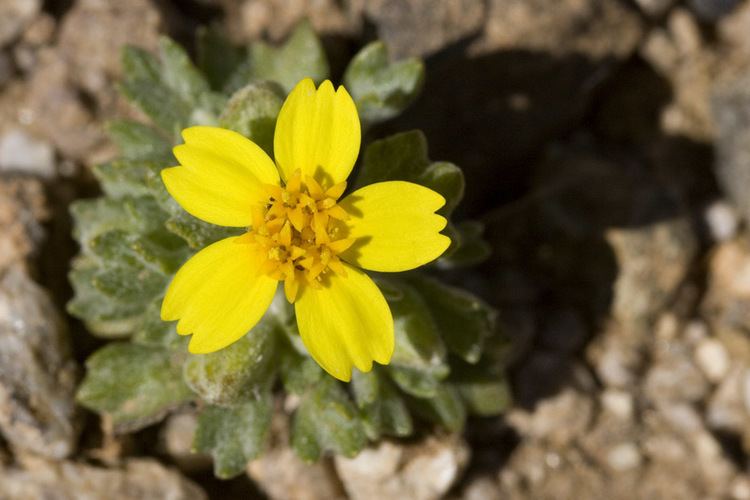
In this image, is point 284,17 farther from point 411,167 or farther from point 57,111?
point 411,167

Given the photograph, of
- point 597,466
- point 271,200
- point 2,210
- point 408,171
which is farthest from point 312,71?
point 597,466

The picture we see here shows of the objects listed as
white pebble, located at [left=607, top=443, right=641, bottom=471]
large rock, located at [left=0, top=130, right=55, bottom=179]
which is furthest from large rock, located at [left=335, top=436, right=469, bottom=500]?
large rock, located at [left=0, top=130, right=55, bottom=179]

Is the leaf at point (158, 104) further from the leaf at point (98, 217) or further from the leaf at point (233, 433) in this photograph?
the leaf at point (233, 433)

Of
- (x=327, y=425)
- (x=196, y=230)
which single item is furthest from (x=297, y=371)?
(x=196, y=230)

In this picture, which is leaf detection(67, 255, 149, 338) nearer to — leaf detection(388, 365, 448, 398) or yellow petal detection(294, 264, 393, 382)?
leaf detection(388, 365, 448, 398)

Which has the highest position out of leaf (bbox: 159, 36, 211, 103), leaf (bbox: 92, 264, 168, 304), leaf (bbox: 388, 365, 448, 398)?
leaf (bbox: 159, 36, 211, 103)

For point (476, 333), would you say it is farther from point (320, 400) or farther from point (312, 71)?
point (312, 71)

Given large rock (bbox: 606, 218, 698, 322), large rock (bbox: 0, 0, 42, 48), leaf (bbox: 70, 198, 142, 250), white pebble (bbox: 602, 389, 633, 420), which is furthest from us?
large rock (bbox: 606, 218, 698, 322)
